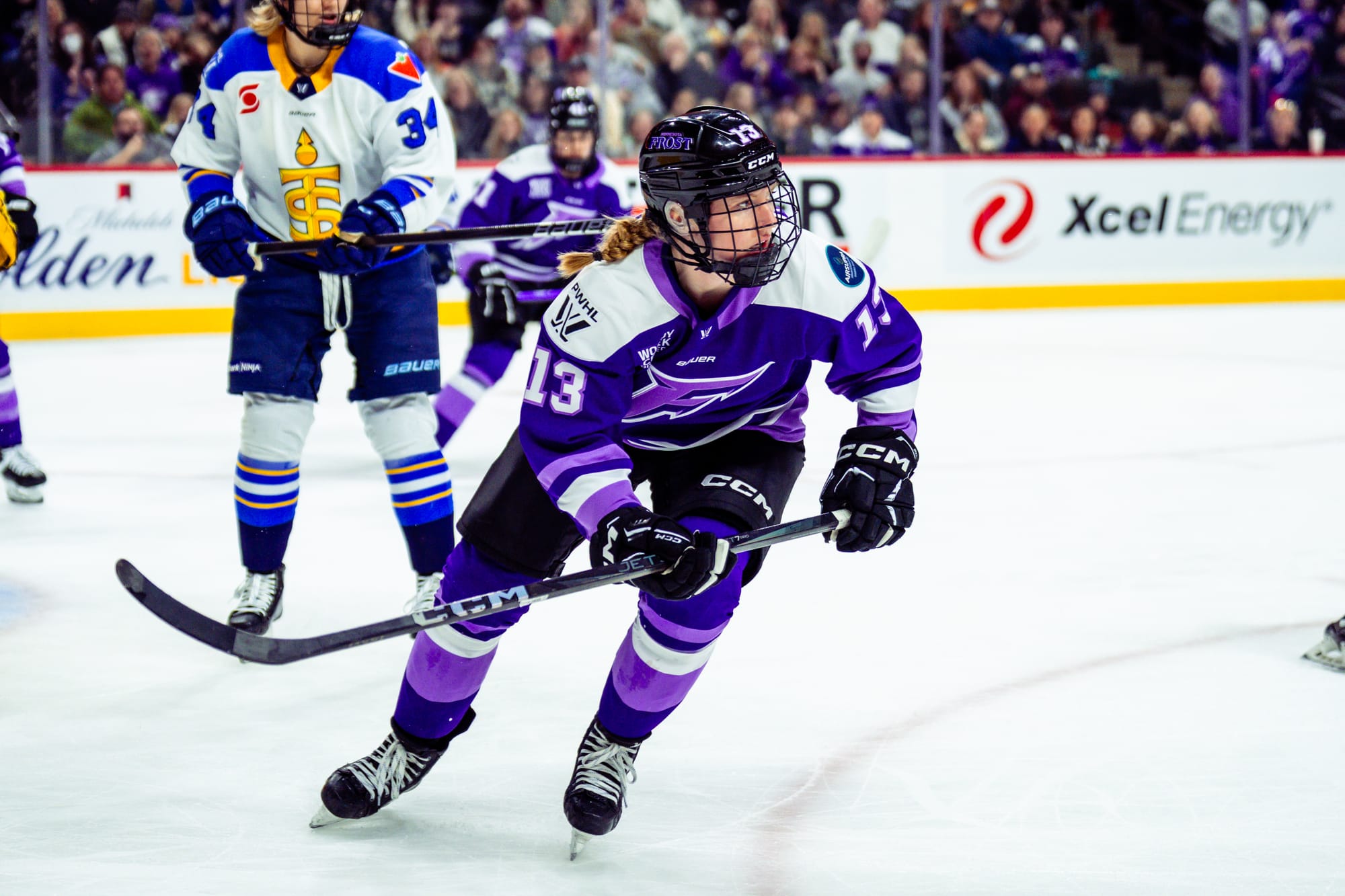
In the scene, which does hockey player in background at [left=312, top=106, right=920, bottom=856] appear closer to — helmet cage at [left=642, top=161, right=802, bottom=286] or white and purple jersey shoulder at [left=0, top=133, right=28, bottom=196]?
helmet cage at [left=642, top=161, right=802, bottom=286]

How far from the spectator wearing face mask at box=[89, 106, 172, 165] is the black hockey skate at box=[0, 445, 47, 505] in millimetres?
3706

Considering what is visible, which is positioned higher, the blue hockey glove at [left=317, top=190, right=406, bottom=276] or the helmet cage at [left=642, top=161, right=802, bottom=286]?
the helmet cage at [left=642, top=161, right=802, bottom=286]

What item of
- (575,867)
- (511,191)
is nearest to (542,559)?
(575,867)

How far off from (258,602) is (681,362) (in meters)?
1.36

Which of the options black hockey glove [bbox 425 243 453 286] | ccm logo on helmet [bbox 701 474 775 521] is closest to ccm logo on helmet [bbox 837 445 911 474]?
ccm logo on helmet [bbox 701 474 775 521]

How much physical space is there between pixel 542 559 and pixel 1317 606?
6.19 feet

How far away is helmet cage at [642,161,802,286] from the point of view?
191 centimetres

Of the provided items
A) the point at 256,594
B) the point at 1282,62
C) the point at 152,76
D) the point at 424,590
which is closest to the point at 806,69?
the point at 1282,62

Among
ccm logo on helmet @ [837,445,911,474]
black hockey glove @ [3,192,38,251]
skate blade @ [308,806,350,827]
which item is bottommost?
skate blade @ [308,806,350,827]

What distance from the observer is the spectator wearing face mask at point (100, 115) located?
7.62m

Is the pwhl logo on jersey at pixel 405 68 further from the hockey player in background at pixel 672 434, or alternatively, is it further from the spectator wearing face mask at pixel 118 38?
the spectator wearing face mask at pixel 118 38

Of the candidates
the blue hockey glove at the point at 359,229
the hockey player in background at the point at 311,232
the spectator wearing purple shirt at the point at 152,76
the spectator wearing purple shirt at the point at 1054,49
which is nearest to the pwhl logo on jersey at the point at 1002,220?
the spectator wearing purple shirt at the point at 1054,49

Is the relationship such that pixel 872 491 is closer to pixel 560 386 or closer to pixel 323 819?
pixel 560 386

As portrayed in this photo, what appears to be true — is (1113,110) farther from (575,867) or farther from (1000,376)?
(575,867)
